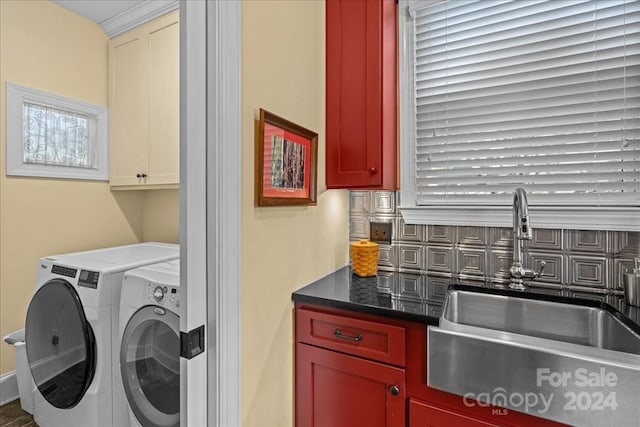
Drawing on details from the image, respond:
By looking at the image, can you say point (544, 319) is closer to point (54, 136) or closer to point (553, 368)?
point (553, 368)

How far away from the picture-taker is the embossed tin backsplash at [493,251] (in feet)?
4.20

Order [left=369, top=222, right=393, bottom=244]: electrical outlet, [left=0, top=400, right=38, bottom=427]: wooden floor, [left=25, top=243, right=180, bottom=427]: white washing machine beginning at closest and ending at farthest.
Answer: [left=25, top=243, right=180, bottom=427]: white washing machine < [left=369, top=222, right=393, bottom=244]: electrical outlet < [left=0, top=400, right=38, bottom=427]: wooden floor

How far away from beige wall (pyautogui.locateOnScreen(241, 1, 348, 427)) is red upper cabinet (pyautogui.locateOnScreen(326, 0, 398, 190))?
0.22ft

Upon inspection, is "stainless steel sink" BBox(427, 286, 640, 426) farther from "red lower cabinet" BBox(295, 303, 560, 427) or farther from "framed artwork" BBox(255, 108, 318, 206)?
"framed artwork" BBox(255, 108, 318, 206)

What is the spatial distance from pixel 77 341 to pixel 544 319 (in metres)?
2.16

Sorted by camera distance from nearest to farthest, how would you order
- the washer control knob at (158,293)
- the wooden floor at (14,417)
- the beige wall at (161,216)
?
the washer control knob at (158,293)
the wooden floor at (14,417)
the beige wall at (161,216)

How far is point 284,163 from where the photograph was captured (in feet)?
3.92

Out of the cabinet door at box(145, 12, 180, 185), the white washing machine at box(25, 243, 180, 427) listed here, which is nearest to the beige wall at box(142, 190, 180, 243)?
the cabinet door at box(145, 12, 180, 185)

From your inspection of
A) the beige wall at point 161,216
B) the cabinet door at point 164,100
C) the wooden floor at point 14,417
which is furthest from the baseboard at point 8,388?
the cabinet door at point 164,100

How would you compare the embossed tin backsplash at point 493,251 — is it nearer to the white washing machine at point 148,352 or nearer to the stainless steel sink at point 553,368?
the stainless steel sink at point 553,368

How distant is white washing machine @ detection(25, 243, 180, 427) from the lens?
5.10 ft

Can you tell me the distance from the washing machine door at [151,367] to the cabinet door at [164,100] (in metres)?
0.99

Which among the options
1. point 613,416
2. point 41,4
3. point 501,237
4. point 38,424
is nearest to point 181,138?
point 613,416

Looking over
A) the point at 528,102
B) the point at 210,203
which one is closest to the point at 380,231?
the point at 528,102
